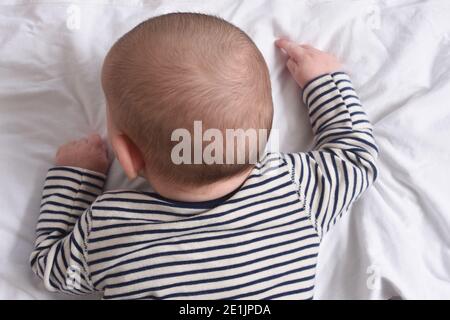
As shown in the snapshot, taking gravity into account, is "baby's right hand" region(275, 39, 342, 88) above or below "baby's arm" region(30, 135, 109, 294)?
above

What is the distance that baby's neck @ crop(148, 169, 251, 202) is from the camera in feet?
2.30

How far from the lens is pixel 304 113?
2.91 feet

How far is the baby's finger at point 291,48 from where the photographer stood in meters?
0.88

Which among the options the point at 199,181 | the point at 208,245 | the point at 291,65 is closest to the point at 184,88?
the point at 199,181

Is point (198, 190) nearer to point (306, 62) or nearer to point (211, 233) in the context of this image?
point (211, 233)

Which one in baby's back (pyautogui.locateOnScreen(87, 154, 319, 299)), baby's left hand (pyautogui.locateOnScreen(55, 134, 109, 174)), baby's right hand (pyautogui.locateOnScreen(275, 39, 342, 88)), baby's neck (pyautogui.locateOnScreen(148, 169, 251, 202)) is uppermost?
baby's right hand (pyautogui.locateOnScreen(275, 39, 342, 88))

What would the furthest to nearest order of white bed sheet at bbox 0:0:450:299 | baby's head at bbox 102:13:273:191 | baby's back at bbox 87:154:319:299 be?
1. white bed sheet at bbox 0:0:450:299
2. baby's back at bbox 87:154:319:299
3. baby's head at bbox 102:13:273:191

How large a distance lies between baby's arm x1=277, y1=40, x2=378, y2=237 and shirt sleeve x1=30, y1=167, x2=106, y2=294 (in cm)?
34

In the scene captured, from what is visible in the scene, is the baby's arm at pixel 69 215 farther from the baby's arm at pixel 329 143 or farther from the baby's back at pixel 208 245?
the baby's arm at pixel 329 143

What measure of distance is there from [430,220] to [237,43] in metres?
0.46

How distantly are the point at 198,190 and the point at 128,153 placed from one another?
0.11 meters

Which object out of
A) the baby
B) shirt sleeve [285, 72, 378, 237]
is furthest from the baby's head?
shirt sleeve [285, 72, 378, 237]

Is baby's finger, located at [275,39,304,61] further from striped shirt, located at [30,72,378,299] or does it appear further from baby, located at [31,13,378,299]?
striped shirt, located at [30,72,378,299]

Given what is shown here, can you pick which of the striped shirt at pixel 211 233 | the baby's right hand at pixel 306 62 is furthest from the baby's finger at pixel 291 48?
the striped shirt at pixel 211 233
